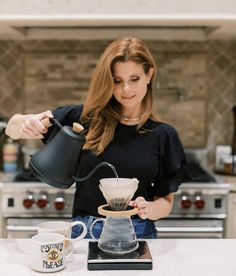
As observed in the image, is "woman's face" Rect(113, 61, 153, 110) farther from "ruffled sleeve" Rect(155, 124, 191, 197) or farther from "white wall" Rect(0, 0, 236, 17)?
"white wall" Rect(0, 0, 236, 17)

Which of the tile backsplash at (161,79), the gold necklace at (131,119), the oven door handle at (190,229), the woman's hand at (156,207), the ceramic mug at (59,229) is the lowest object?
the oven door handle at (190,229)

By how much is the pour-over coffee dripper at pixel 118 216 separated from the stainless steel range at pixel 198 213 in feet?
3.62

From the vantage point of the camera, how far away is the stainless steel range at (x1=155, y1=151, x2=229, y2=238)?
2447 mm

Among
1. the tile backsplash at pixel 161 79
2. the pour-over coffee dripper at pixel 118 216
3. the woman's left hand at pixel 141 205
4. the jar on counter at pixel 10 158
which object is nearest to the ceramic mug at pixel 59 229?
the pour-over coffee dripper at pixel 118 216

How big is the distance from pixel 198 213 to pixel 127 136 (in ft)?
3.13

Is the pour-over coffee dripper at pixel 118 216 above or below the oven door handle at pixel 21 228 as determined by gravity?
above

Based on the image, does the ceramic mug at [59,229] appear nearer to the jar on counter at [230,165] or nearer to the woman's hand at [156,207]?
the woman's hand at [156,207]

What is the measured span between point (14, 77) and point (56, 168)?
1831mm

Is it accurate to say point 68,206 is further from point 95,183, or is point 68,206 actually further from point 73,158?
point 73,158

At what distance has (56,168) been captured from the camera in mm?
1312

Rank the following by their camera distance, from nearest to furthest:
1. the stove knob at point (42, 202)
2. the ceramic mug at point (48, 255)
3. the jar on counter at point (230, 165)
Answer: the ceramic mug at point (48, 255)
the stove knob at point (42, 202)
the jar on counter at point (230, 165)

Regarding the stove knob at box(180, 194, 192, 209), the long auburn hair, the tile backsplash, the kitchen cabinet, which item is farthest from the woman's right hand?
the tile backsplash

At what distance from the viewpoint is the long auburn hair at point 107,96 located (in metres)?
1.59

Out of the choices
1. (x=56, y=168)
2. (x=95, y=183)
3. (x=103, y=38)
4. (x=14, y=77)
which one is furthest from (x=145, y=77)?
(x=14, y=77)
